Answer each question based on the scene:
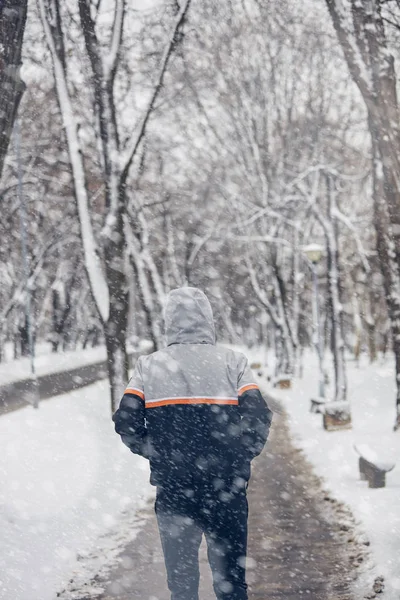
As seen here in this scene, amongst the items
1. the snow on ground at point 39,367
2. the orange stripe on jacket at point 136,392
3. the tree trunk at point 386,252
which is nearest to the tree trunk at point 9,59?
the orange stripe on jacket at point 136,392

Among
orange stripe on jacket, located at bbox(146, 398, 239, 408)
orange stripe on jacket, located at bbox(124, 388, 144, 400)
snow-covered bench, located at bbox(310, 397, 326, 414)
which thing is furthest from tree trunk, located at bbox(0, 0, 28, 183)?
snow-covered bench, located at bbox(310, 397, 326, 414)

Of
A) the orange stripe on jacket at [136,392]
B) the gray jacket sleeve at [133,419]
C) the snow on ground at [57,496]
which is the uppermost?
the orange stripe on jacket at [136,392]

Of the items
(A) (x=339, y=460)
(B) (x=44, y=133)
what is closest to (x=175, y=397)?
(A) (x=339, y=460)

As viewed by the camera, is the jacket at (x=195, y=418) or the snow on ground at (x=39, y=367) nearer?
the jacket at (x=195, y=418)

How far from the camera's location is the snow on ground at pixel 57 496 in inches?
219

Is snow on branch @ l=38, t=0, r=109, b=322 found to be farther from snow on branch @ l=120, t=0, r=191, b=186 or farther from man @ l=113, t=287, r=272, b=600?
man @ l=113, t=287, r=272, b=600

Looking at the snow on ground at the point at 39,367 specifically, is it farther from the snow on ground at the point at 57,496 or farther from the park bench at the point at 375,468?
the park bench at the point at 375,468

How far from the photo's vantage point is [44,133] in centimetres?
2295

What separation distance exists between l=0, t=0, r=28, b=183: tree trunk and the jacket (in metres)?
3.63

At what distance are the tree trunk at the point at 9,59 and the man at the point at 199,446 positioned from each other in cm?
363

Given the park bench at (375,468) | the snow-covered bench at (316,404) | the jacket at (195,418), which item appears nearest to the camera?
the jacket at (195,418)

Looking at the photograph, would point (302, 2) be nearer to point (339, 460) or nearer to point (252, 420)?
point (339, 460)

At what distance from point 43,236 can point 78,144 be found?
16685 millimetres

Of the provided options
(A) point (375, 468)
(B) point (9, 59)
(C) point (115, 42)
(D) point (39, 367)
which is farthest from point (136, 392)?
(D) point (39, 367)
